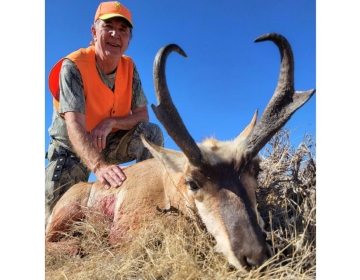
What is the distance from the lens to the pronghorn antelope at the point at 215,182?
2.36m

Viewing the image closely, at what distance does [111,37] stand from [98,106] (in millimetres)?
683

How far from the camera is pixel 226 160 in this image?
2.73 m

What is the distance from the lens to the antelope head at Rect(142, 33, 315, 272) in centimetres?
246

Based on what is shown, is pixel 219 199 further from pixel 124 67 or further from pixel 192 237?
pixel 124 67

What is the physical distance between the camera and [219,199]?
2.51m

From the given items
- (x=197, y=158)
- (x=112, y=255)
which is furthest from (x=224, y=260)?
(x=112, y=255)

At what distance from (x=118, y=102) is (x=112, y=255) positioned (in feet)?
6.18

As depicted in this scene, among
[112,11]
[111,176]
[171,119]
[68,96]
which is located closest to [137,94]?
[68,96]

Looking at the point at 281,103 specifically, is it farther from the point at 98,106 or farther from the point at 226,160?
the point at 98,106

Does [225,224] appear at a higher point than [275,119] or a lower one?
lower

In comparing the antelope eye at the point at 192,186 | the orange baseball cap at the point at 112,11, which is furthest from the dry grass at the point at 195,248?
the orange baseball cap at the point at 112,11

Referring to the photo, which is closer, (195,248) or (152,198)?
(195,248)

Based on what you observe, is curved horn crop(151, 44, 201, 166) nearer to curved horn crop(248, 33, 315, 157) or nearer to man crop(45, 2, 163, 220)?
curved horn crop(248, 33, 315, 157)
